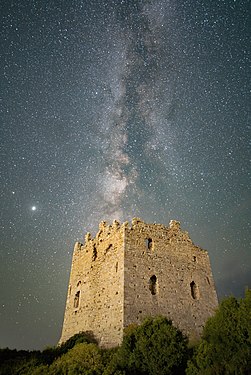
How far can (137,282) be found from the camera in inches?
655

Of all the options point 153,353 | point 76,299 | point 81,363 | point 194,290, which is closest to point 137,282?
point 194,290

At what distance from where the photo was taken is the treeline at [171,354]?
10281mm

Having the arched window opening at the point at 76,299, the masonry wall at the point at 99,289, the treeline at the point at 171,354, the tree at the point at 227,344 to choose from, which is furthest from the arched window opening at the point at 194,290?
the arched window opening at the point at 76,299

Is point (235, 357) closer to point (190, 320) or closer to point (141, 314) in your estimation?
point (141, 314)

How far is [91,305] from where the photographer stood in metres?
18.4

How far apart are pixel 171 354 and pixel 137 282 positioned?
213 inches

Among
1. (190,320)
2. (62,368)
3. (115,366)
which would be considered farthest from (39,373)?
(190,320)

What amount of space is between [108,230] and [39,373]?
9.65 m

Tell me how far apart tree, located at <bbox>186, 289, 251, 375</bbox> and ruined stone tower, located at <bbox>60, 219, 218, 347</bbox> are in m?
5.02

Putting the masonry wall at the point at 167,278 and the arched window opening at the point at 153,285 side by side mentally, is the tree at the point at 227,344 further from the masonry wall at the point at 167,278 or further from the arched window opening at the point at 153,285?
the arched window opening at the point at 153,285

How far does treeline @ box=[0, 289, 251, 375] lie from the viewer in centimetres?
1028

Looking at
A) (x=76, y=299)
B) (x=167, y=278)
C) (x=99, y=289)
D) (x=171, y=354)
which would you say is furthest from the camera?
(x=76, y=299)

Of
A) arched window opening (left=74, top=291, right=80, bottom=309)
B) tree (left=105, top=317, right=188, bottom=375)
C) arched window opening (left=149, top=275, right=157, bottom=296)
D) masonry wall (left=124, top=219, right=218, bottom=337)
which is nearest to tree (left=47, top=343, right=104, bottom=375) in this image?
tree (left=105, top=317, right=188, bottom=375)

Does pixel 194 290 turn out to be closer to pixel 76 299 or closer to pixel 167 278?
pixel 167 278
